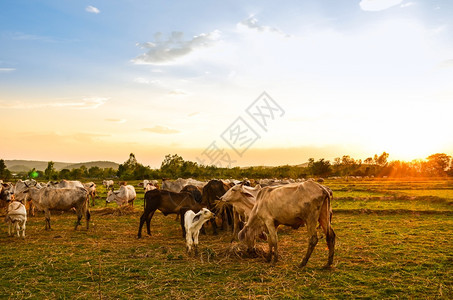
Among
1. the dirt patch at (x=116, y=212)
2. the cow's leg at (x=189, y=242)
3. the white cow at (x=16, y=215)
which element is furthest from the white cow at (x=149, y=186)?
the cow's leg at (x=189, y=242)

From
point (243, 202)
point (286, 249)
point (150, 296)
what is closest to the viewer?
point (150, 296)

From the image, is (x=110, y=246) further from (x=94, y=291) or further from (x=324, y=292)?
(x=324, y=292)

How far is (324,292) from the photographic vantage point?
6.87m

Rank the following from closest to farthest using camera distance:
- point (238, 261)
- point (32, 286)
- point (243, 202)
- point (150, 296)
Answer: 1. point (150, 296)
2. point (32, 286)
3. point (238, 261)
4. point (243, 202)

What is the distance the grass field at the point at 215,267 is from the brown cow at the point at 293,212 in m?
0.67

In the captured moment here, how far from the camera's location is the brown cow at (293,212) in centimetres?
863

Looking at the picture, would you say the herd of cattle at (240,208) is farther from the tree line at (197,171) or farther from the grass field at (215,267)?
the tree line at (197,171)

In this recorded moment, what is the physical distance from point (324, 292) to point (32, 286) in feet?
21.4

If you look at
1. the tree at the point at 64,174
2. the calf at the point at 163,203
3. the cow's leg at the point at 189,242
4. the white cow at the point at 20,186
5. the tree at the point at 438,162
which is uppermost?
the tree at the point at 438,162

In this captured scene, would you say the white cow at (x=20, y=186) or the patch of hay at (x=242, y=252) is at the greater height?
the white cow at (x=20, y=186)

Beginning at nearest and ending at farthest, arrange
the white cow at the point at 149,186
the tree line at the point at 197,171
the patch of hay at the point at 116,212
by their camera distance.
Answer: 1. the patch of hay at the point at 116,212
2. the white cow at the point at 149,186
3. the tree line at the point at 197,171

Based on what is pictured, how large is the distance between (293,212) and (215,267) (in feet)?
8.70

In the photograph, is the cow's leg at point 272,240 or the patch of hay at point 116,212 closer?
the cow's leg at point 272,240

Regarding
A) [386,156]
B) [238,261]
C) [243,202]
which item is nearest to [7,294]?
[238,261]
